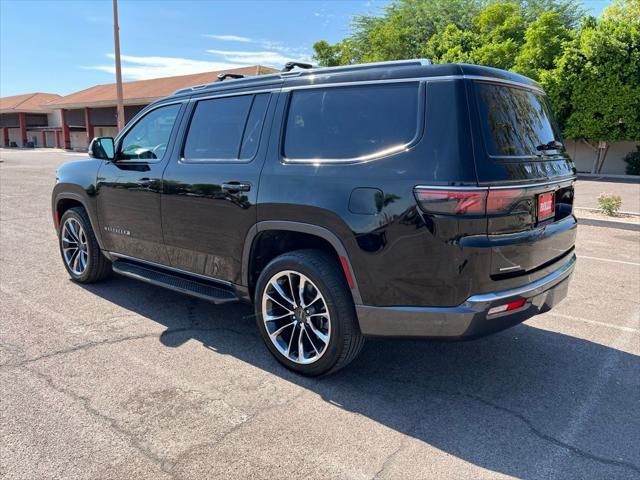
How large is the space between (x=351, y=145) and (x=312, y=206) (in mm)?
469

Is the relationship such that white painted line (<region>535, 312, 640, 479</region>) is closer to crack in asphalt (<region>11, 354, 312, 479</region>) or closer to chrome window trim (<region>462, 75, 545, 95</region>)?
crack in asphalt (<region>11, 354, 312, 479</region>)

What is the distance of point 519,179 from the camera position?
2986 millimetres

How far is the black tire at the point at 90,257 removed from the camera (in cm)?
539

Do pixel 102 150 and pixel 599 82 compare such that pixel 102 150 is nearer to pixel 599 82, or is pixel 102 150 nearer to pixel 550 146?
pixel 550 146

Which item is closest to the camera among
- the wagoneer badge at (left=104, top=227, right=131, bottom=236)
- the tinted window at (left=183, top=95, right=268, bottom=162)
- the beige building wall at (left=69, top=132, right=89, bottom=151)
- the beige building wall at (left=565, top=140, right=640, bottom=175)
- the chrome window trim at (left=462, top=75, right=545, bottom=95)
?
the chrome window trim at (left=462, top=75, right=545, bottom=95)

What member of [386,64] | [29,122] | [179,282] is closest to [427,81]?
[386,64]

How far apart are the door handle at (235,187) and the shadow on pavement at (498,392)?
1284mm

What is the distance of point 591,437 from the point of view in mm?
2918

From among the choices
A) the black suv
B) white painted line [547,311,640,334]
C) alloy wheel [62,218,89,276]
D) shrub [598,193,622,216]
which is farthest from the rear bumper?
shrub [598,193,622,216]

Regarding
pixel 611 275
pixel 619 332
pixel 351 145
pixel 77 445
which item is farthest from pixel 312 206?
pixel 611 275

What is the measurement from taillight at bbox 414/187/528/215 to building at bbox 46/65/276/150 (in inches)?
1265

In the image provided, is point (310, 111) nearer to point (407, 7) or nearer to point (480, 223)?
point (480, 223)

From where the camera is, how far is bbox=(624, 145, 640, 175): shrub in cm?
2350

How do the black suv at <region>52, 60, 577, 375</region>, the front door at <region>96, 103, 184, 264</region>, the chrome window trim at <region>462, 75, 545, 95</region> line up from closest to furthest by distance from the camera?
the black suv at <region>52, 60, 577, 375</region>
the chrome window trim at <region>462, 75, 545, 95</region>
the front door at <region>96, 103, 184, 264</region>
